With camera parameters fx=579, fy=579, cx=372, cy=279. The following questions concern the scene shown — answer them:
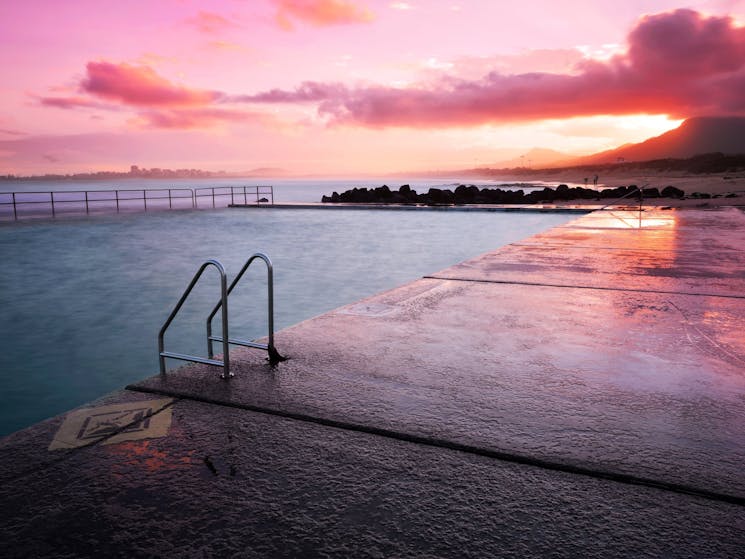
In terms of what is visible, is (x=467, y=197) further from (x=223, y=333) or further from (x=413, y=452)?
(x=413, y=452)

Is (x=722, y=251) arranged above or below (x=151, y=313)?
above

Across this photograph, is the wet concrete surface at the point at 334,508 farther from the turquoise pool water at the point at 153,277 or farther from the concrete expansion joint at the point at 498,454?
the turquoise pool water at the point at 153,277

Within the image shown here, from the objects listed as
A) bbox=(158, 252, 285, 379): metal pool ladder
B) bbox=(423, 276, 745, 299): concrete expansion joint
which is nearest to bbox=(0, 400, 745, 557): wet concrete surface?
bbox=(158, 252, 285, 379): metal pool ladder

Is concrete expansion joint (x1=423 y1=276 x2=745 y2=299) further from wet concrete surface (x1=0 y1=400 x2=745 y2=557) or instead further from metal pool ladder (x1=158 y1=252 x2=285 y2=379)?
wet concrete surface (x1=0 y1=400 x2=745 y2=557)

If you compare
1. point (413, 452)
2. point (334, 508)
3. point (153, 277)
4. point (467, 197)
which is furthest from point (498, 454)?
point (467, 197)

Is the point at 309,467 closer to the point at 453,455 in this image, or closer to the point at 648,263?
the point at 453,455

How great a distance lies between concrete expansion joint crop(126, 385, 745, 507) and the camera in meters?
2.68

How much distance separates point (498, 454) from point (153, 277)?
1479cm

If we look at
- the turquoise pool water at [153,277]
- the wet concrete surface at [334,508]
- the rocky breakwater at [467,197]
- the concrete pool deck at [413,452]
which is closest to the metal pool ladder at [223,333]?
the concrete pool deck at [413,452]

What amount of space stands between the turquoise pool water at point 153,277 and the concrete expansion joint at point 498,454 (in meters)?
5.06

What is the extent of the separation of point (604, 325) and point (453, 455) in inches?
127

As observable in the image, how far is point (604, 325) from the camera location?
564 centimetres

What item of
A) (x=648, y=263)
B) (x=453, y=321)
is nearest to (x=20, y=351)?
(x=453, y=321)

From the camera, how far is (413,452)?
304 centimetres
